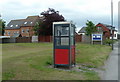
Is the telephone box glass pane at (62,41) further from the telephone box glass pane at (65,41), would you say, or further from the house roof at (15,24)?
the house roof at (15,24)

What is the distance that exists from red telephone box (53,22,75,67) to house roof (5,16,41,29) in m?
59.4

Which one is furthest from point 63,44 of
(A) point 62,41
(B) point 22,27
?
(B) point 22,27

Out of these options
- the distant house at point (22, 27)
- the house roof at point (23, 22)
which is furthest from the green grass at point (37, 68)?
the house roof at point (23, 22)

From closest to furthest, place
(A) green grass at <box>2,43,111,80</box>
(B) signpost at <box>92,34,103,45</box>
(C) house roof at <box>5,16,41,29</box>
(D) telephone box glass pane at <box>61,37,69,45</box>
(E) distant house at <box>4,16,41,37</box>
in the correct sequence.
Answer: (A) green grass at <box>2,43,111,80</box> < (D) telephone box glass pane at <box>61,37,69,45</box> < (B) signpost at <box>92,34,103,45</box> < (E) distant house at <box>4,16,41,37</box> < (C) house roof at <box>5,16,41,29</box>

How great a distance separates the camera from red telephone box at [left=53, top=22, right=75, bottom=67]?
812 cm

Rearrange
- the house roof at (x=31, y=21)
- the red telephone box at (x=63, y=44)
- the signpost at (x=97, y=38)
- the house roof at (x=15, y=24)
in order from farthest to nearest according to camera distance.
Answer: the house roof at (x=15, y=24) → the house roof at (x=31, y=21) → the signpost at (x=97, y=38) → the red telephone box at (x=63, y=44)

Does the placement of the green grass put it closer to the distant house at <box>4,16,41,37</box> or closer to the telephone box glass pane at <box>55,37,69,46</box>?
the telephone box glass pane at <box>55,37,69,46</box>

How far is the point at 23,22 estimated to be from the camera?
71938 millimetres

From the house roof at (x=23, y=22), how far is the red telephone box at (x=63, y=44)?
59419mm

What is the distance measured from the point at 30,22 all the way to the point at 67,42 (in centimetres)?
6212

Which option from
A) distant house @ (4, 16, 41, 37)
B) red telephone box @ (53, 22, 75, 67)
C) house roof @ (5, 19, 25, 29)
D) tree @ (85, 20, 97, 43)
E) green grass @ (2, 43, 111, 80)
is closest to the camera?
green grass @ (2, 43, 111, 80)

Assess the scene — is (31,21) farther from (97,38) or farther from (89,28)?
(97,38)

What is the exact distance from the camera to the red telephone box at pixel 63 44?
812 cm

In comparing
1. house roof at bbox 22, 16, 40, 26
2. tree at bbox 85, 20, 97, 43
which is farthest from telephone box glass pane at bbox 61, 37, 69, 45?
house roof at bbox 22, 16, 40, 26
